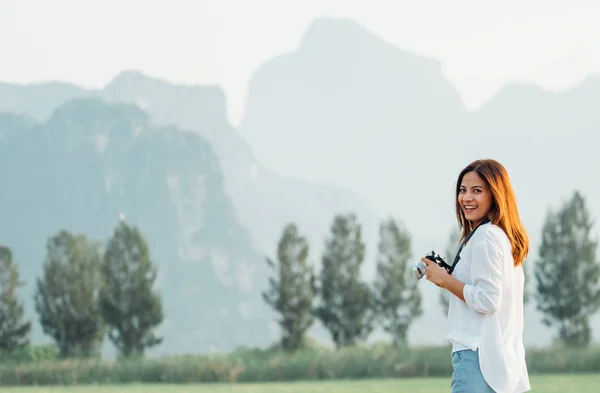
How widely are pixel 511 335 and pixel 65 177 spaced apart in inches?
2990

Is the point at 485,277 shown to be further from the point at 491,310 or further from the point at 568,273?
the point at 568,273

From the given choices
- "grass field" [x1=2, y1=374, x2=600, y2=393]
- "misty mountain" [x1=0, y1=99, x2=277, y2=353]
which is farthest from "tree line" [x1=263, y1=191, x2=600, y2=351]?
"misty mountain" [x1=0, y1=99, x2=277, y2=353]

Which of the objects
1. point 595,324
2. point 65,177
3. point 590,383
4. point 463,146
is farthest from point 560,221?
point 463,146

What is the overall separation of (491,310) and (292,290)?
91.0 feet

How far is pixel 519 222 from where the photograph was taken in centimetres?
349

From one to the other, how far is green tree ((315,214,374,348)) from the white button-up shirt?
27137mm

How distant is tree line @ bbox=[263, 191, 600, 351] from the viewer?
30625 millimetres

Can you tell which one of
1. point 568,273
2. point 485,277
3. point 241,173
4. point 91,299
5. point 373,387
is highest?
point 241,173

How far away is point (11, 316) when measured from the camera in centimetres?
3158

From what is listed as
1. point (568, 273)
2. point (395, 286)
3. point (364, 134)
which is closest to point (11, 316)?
point (395, 286)

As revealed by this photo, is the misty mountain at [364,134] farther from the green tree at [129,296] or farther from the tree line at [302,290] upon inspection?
the green tree at [129,296]

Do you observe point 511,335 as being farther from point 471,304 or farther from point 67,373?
point 67,373

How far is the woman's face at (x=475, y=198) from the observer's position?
11.4ft

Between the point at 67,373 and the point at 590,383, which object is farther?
the point at 67,373
